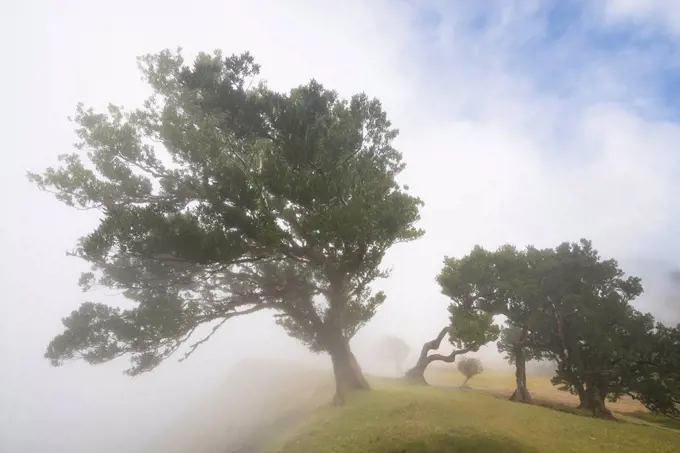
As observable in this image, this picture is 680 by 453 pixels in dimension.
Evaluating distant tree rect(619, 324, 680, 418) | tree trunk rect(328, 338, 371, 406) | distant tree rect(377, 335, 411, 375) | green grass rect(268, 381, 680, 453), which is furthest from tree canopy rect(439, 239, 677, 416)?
distant tree rect(377, 335, 411, 375)

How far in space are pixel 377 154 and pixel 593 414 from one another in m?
28.2

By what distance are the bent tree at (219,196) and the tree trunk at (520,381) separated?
17.8m

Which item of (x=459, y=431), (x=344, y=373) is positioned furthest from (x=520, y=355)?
(x=459, y=431)

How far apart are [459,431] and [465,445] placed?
1787 millimetres

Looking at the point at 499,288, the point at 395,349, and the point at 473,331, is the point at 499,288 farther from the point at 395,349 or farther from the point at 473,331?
the point at 395,349

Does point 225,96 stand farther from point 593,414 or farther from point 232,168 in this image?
point 593,414

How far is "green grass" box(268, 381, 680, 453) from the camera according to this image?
1573cm

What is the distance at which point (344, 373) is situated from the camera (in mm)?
28891

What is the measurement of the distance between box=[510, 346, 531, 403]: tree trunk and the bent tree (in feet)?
58.5

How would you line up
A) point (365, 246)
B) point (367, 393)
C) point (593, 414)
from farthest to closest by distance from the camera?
1. point (593, 414)
2. point (367, 393)
3. point (365, 246)

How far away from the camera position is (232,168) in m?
17.5

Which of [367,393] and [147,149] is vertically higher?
[147,149]

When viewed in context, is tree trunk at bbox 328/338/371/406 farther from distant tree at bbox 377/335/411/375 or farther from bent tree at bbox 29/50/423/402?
distant tree at bbox 377/335/411/375

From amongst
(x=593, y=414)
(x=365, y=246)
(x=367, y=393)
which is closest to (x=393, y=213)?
(x=365, y=246)
